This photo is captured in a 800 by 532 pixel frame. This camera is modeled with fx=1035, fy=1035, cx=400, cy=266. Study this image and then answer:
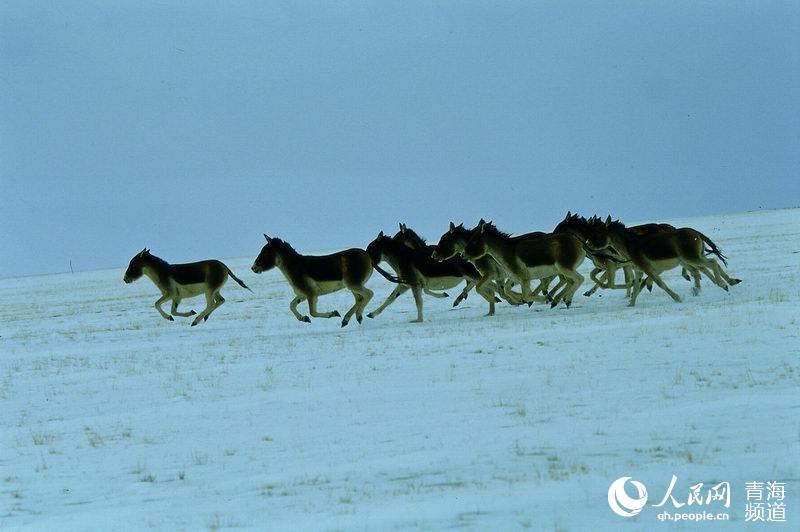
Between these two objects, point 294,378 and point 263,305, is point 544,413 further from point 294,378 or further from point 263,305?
point 263,305

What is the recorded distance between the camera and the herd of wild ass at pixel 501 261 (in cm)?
1967

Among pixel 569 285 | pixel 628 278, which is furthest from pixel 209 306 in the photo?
pixel 628 278

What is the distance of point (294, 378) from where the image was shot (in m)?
13.3

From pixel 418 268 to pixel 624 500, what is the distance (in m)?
14.2

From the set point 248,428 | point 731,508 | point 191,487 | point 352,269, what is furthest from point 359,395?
point 352,269

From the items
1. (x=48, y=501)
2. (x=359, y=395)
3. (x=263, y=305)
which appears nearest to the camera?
(x=48, y=501)

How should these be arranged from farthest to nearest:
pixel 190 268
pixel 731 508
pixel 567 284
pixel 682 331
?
pixel 190 268, pixel 567 284, pixel 682 331, pixel 731 508

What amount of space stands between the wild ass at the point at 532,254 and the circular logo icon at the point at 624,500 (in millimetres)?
12775

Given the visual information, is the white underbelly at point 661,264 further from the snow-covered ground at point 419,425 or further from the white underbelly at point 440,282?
the white underbelly at point 440,282

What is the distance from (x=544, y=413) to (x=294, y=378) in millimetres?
4398

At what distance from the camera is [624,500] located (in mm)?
6758

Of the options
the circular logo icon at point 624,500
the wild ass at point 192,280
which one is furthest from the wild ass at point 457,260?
the circular logo icon at point 624,500

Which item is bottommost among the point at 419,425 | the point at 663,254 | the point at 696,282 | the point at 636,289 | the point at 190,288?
the point at 419,425

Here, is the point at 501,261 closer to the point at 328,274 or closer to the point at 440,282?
the point at 440,282
